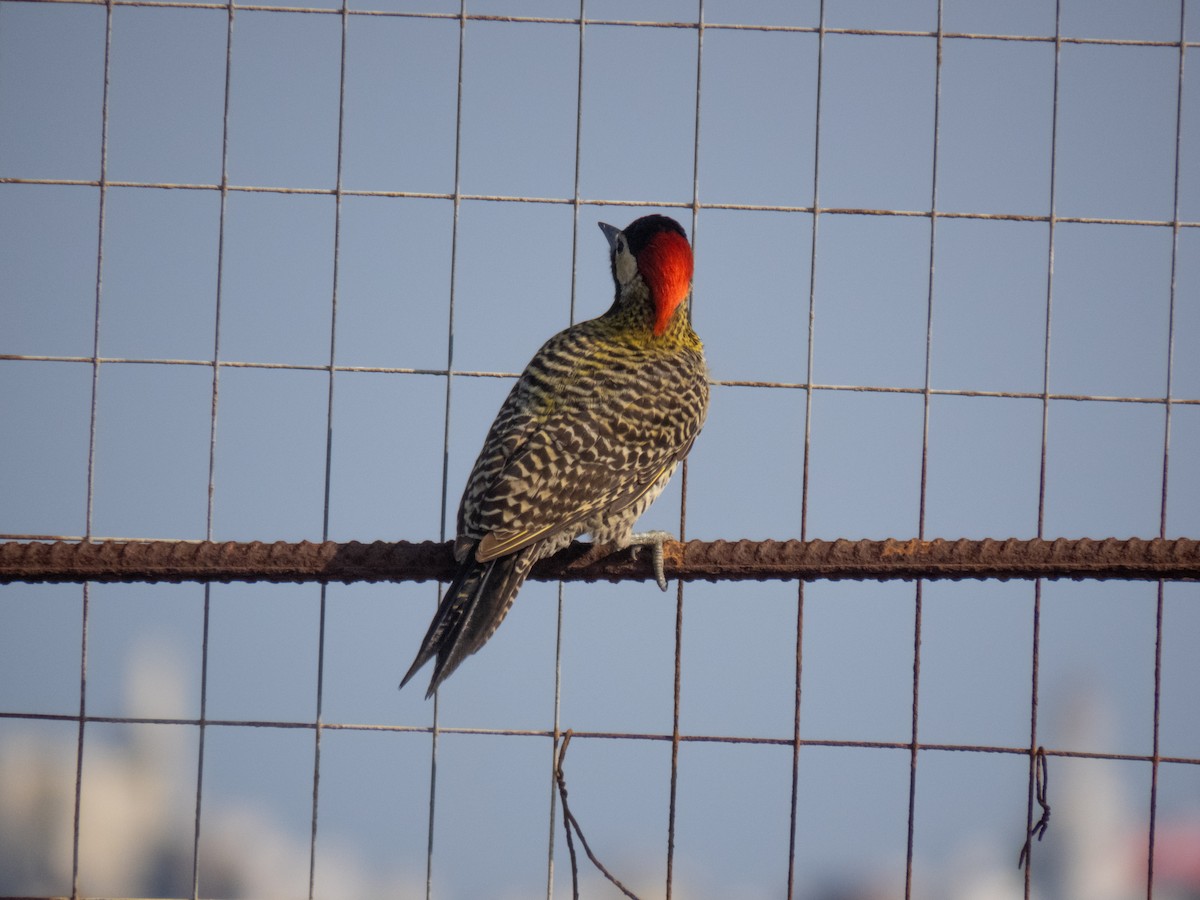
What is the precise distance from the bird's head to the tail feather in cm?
146

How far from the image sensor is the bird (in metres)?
3.63

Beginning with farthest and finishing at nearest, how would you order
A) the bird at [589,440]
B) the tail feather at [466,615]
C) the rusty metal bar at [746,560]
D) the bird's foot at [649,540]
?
the bird's foot at [649,540] → the bird at [589,440] → the tail feather at [466,615] → the rusty metal bar at [746,560]

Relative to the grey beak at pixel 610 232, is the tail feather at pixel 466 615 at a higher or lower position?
lower

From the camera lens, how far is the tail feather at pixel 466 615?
349 cm

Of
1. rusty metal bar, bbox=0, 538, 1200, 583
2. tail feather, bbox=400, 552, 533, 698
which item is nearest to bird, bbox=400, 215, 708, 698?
tail feather, bbox=400, 552, 533, 698

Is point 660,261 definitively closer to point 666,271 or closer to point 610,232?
point 666,271

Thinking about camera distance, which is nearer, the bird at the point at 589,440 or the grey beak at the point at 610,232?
the bird at the point at 589,440

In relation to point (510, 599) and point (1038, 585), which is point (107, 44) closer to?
point (510, 599)

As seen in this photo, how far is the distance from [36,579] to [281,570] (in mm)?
594

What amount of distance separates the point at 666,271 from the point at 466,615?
1709mm

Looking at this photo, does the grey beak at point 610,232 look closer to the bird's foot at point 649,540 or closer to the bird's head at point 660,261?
the bird's head at point 660,261

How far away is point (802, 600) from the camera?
14.4 ft

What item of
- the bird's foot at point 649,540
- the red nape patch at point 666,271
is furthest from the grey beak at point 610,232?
the bird's foot at point 649,540

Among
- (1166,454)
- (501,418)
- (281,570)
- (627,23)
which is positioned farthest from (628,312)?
(281,570)
